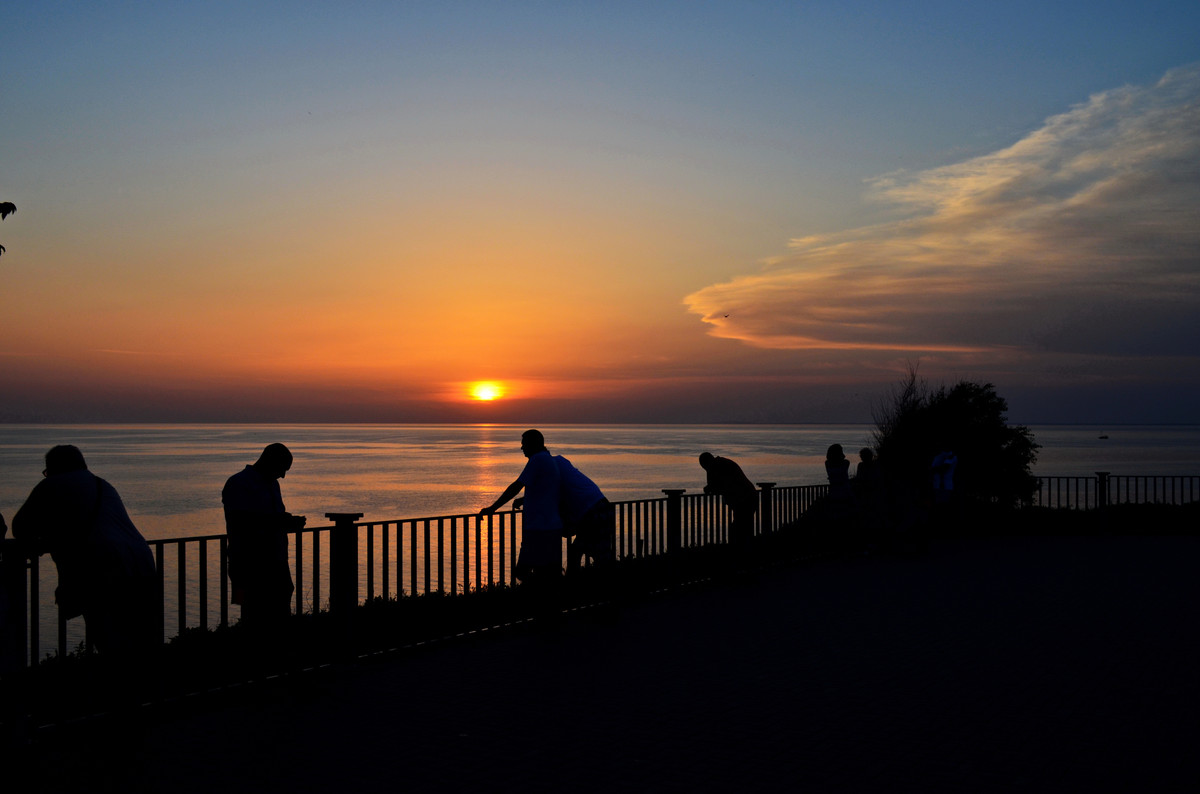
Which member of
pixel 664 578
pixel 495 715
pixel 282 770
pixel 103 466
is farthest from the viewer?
pixel 103 466

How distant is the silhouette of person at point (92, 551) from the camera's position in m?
5.87

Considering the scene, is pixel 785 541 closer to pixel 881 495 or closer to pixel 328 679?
pixel 881 495

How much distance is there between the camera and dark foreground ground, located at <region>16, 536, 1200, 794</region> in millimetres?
5547

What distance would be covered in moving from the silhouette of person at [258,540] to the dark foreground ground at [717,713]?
59 cm

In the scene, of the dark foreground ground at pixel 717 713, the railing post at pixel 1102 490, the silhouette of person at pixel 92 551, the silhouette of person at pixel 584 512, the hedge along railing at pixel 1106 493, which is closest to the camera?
the dark foreground ground at pixel 717 713

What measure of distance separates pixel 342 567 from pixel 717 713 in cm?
319

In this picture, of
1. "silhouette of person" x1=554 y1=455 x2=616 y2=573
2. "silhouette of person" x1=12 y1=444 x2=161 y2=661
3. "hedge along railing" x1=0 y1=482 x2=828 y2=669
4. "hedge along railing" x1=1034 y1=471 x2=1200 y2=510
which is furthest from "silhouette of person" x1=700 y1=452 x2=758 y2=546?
"hedge along railing" x1=1034 y1=471 x2=1200 y2=510

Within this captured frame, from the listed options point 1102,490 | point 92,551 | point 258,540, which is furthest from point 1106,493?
point 92,551

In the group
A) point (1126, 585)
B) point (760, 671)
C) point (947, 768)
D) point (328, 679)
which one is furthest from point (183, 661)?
point (1126, 585)

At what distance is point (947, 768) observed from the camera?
5.70 metres

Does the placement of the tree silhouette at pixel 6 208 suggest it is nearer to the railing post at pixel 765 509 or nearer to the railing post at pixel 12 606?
the railing post at pixel 12 606

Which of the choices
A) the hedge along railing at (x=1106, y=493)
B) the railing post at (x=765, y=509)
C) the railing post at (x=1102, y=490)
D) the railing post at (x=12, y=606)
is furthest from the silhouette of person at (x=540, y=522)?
the railing post at (x=1102, y=490)

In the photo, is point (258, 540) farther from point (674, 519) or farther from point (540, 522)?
point (674, 519)

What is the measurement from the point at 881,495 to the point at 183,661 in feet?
37.8
